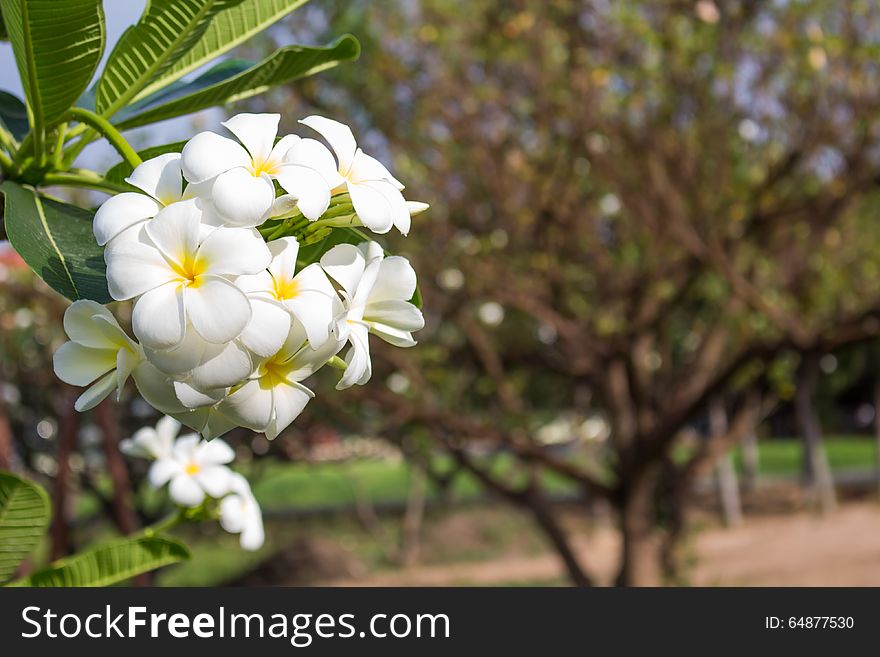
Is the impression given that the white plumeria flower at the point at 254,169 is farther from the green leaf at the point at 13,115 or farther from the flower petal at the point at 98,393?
the green leaf at the point at 13,115

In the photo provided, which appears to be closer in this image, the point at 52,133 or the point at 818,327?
the point at 52,133

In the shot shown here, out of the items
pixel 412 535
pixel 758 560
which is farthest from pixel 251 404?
pixel 412 535

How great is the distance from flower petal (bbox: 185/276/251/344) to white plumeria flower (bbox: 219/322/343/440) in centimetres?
5

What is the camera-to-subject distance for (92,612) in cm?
116

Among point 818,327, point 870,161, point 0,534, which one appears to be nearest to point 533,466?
point 818,327

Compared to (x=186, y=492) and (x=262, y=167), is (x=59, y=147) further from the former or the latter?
(x=186, y=492)

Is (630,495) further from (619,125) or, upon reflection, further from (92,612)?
(92,612)

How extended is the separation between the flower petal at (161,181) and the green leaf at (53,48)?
185 mm

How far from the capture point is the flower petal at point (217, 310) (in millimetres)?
438

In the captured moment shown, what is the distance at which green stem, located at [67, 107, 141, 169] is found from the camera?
23.6 inches

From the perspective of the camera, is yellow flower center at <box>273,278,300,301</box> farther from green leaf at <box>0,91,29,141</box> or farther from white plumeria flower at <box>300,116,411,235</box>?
green leaf at <box>0,91,29,141</box>

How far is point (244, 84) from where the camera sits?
2.61 feet

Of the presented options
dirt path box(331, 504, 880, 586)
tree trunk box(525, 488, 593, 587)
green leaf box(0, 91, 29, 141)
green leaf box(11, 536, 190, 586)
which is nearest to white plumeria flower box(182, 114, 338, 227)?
green leaf box(0, 91, 29, 141)

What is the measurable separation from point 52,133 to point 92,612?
69 cm
